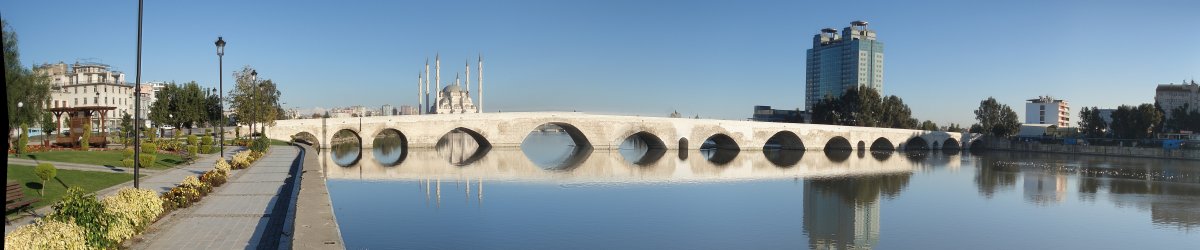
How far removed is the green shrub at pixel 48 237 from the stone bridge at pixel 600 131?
92.2 ft

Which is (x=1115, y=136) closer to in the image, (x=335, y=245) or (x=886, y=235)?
(x=886, y=235)

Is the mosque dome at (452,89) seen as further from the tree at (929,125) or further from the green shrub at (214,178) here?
the green shrub at (214,178)

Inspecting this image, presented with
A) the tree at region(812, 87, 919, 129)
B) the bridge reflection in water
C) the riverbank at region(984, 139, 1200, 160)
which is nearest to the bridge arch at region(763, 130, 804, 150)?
the tree at region(812, 87, 919, 129)

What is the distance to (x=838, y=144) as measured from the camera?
160 ft

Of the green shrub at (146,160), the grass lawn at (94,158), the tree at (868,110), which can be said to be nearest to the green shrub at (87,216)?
the green shrub at (146,160)

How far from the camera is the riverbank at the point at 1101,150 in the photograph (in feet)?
139

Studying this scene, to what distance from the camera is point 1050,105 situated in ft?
295

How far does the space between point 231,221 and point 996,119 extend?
60.6 m

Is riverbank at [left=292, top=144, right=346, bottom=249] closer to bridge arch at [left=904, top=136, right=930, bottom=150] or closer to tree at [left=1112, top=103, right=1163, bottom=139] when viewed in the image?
bridge arch at [left=904, top=136, right=930, bottom=150]

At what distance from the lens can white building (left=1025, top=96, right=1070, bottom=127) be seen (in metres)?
89.1

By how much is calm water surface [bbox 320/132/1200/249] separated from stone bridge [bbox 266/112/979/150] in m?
7.26

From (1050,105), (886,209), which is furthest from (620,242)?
(1050,105)

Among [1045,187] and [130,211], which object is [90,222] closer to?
[130,211]

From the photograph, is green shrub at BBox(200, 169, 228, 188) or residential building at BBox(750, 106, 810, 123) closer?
green shrub at BBox(200, 169, 228, 188)
